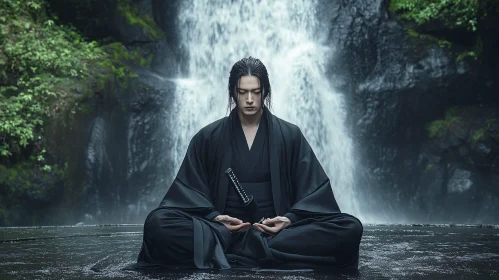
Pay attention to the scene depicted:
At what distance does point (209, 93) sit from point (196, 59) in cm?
108

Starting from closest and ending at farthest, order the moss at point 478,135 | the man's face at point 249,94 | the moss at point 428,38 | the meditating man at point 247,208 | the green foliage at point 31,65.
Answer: the meditating man at point 247,208, the man's face at point 249,94, the green foliage at point 31,65, the moss at point 478,135, the moss at point 428,38

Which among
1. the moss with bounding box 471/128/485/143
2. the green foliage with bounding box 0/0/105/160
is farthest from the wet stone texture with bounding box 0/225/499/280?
the moss with bounding box 471/128/485/143

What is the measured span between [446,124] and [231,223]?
1088 centimetres

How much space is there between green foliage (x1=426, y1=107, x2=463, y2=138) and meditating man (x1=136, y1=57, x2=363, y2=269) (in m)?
10.1

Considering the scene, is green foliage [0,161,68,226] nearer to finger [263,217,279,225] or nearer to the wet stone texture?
the wet stone texture

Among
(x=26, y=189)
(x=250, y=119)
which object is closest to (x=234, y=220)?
(x=250, y=119)

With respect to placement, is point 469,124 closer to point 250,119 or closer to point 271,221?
point 250,119

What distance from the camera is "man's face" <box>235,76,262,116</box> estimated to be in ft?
15.4

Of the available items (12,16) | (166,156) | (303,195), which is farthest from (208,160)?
(12,16)

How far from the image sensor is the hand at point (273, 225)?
436 cm

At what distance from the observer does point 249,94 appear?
4.70m

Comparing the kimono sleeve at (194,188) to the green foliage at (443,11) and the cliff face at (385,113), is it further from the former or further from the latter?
the green foliage at (443,11)

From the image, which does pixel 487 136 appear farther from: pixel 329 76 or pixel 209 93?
pixel 209 93

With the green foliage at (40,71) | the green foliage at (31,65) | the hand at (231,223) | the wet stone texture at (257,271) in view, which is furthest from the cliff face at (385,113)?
the hand at (231,223)
